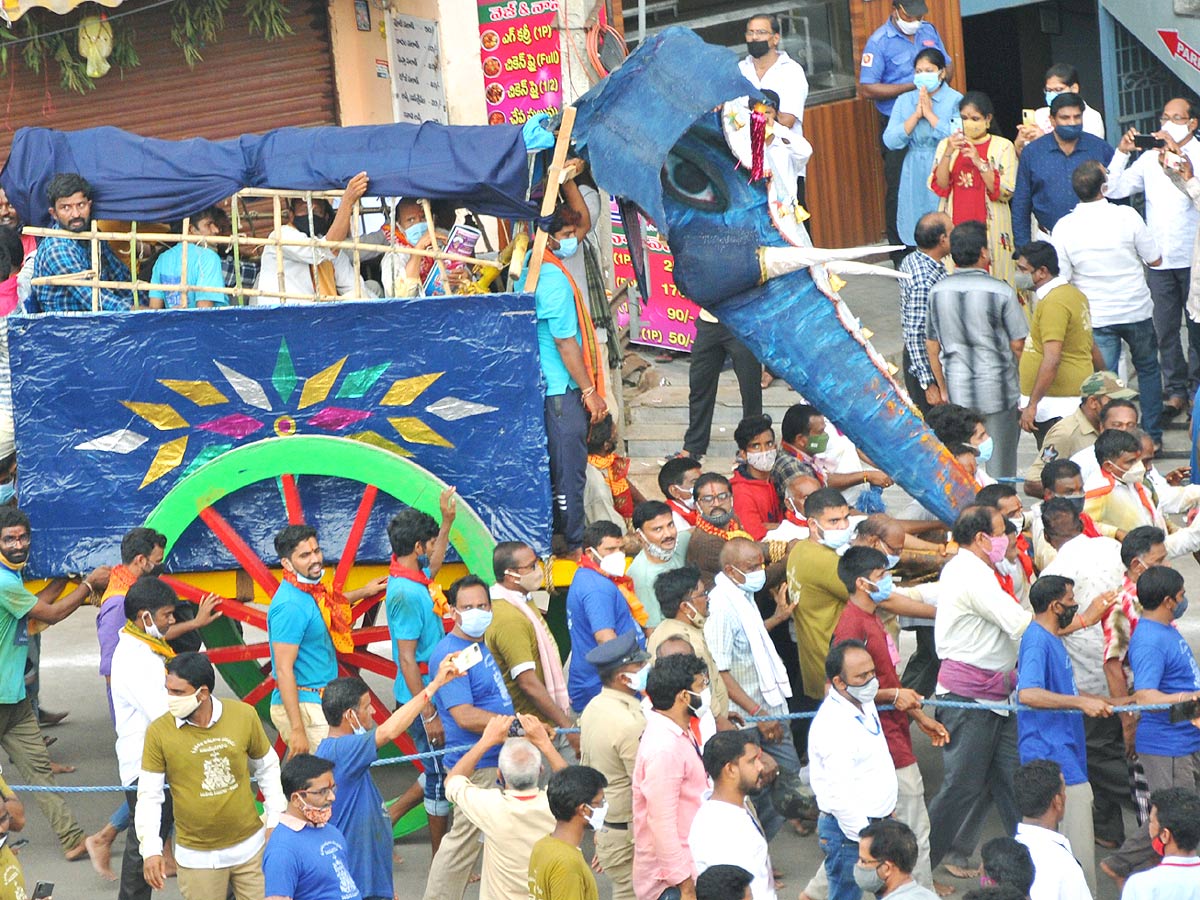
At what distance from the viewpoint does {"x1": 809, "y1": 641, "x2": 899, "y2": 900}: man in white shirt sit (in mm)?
7238

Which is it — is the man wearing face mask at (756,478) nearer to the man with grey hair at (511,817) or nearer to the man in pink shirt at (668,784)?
the man in pink shirt at (668,784)

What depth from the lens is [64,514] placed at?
859 centimetres

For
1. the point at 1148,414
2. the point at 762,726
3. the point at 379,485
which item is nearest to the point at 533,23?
the point at 1148,414

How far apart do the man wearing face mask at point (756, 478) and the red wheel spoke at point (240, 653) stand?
2153mm

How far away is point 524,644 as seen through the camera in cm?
799

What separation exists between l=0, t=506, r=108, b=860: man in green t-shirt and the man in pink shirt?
2698 millimetres

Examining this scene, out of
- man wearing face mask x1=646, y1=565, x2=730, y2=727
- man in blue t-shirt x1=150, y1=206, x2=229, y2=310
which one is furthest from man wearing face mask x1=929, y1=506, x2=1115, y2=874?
A: man in blue t-shirt x1=150, y1=206, x2=229, y2=310

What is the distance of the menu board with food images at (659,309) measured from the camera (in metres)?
13.2

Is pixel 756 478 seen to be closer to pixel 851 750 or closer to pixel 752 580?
pixel 752 580

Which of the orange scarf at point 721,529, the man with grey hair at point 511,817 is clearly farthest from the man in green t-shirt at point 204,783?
the orange scarf at point 721,529

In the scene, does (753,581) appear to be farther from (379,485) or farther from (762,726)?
(379,485)

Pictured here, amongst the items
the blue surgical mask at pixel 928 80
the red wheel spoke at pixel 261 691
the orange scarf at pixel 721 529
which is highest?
the blue surgical mask at pixel 928 80

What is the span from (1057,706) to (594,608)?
179cm

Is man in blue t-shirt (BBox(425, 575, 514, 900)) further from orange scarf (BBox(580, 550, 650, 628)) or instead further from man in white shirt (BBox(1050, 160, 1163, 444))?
man in white shirt (BBox(1050, 160, 1163, 444))
